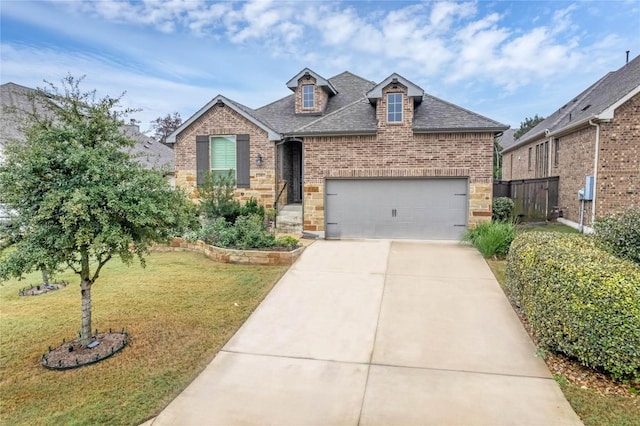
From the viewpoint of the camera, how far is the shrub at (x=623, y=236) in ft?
20.5

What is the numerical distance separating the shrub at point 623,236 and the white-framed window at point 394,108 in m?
6.59

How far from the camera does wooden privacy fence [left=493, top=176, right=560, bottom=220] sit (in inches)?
610

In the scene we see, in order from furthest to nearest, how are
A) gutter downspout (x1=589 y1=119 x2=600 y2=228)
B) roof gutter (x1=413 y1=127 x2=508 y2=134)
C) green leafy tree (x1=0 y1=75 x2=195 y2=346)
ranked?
gutter downspout (x1=589 y1=119 x2=600 y2=228) → roof gutter (x1=413 y1=127 x2=508 y2=134) → green leafy tree (x1=0 y1=75 x2=195 y2=346)

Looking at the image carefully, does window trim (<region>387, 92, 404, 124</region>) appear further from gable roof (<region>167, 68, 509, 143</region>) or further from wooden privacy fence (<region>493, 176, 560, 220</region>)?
wooden privacy fence (<region>493, 176, 560, 220</region>)

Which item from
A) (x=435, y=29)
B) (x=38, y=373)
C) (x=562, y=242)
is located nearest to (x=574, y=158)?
(x=435, y=29)

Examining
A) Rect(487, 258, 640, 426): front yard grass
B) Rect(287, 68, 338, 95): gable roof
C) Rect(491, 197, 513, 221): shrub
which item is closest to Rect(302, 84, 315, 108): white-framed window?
Rect(287, 68, 338, 95): gable roof

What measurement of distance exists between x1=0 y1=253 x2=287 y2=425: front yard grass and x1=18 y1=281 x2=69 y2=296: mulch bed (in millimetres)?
191

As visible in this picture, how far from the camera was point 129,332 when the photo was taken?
18.7 feet

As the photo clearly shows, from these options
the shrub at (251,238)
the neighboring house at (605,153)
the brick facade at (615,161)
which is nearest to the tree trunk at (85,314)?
the shrub at (251,238)

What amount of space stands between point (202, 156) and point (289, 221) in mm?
4377

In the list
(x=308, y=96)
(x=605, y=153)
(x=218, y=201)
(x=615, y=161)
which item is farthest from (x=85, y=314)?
(x=615, y=161)

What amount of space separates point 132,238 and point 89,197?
824 millimetres

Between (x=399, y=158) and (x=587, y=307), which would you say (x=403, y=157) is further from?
(x=587, y=307)

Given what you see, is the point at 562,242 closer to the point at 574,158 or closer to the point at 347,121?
the point at 347,121
